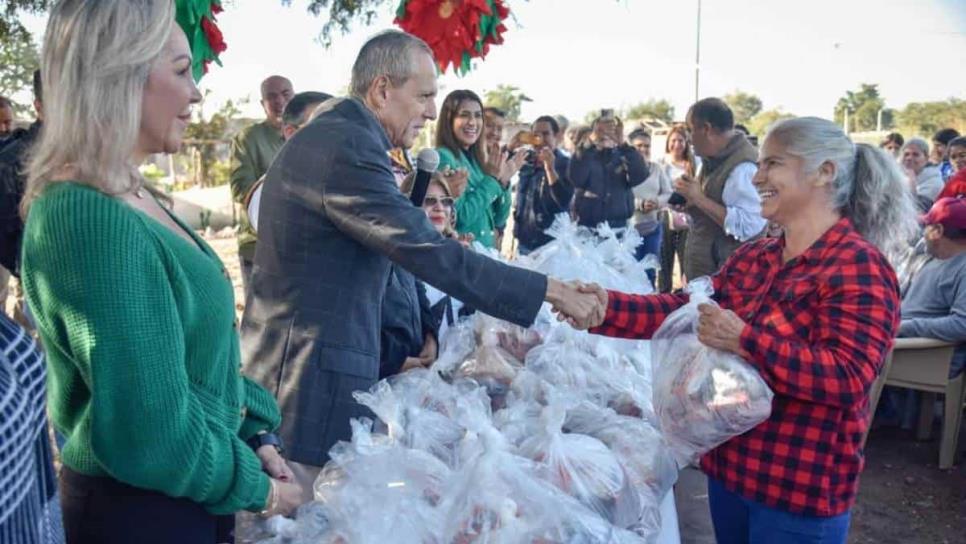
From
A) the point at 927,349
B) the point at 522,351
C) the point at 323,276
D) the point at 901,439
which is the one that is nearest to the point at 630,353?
the point at 522,351

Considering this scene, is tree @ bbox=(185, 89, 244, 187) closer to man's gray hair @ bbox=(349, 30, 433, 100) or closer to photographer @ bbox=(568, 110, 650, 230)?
photographer @ bbox=(568, 110, 650, 230)

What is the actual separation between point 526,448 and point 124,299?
0.95m

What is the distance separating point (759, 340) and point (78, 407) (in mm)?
1356

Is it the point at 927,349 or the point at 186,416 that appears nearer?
the point at 186,416

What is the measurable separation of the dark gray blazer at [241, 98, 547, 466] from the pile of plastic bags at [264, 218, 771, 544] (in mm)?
176

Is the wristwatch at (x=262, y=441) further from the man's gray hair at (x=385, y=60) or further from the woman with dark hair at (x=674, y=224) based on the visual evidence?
the woman with dark hair at (x=674, y=224)

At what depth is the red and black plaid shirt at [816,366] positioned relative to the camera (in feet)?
5.88

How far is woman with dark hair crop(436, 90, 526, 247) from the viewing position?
4.51 m

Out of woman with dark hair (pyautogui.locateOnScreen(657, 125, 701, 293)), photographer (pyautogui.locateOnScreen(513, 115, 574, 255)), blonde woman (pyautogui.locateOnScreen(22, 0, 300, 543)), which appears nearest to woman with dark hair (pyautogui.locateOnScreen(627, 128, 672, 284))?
woman with dark hair (pyautogui.locateOnScreen(657, 125, 701, 293))

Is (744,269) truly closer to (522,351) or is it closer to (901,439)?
(522,351)

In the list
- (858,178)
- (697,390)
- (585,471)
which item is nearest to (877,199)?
(858,178)

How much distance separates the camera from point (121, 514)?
53.2 inches

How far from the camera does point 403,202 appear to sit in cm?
210

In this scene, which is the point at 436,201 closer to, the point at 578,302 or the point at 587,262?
the point at 587,262
